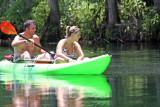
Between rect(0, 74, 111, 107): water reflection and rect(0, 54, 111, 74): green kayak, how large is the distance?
0.59 ft

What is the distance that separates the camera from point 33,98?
5996 mm

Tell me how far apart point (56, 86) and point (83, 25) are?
17.0m

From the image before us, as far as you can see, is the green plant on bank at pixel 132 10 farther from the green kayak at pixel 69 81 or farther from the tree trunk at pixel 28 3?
the green kayak at pixel 69 81

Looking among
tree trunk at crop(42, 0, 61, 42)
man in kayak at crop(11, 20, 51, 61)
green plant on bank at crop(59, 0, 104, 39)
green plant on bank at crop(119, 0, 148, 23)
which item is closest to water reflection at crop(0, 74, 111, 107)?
man in kayak at crop(11, 20, 51, 61)

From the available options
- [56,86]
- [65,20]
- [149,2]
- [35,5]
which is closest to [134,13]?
[149,2]

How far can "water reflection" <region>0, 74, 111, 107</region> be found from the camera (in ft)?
18.5

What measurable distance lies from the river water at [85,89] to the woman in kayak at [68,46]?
0.41 meters

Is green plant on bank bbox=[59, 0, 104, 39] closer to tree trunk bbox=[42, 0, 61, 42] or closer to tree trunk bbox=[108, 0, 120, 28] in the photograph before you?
tree trunk bbox=[42, 0, 61, 42]

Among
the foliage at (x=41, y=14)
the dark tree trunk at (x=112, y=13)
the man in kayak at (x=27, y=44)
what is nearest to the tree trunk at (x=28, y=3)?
the foliage at (x=41, y=14)

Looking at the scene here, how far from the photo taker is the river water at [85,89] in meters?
5.63

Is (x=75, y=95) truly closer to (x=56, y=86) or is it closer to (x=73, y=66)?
(x=56, y=86)

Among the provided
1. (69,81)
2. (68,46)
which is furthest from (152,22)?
(69,81)

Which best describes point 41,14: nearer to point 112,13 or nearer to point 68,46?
point 112,13

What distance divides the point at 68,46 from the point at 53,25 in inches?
660
